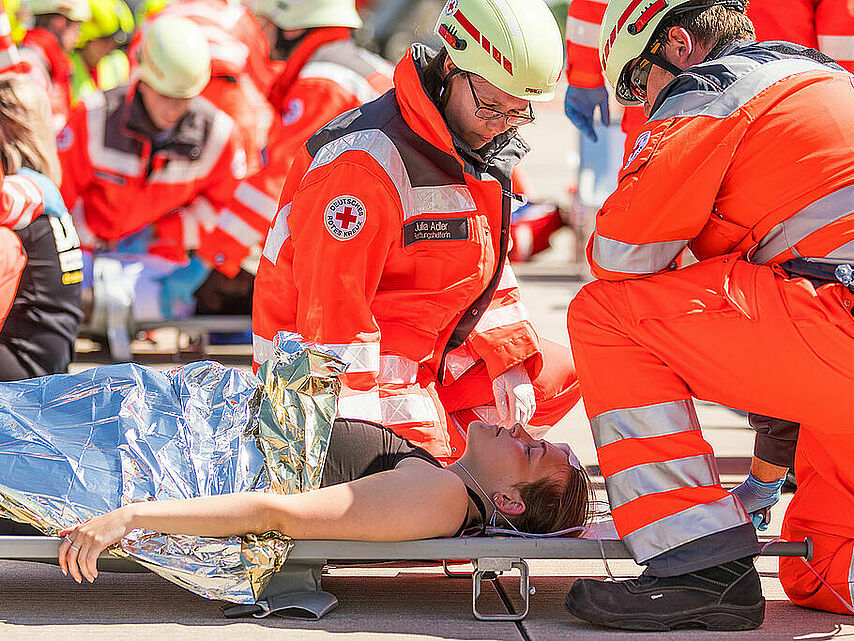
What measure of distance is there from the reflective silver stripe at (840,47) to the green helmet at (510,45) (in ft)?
4.34

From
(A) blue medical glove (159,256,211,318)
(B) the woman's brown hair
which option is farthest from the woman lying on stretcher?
(A) blue medical glove (159,256,211,318)

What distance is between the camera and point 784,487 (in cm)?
432

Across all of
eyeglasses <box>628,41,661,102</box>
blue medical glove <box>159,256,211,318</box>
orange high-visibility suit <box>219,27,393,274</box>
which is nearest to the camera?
eyeglasses <box>628,41,661,102</box>

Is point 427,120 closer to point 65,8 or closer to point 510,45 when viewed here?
point 510,45

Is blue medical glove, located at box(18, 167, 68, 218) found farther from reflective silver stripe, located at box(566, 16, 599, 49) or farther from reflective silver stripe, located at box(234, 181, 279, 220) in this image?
reflective silver stripe, located at box(566, 16, 599, 49)

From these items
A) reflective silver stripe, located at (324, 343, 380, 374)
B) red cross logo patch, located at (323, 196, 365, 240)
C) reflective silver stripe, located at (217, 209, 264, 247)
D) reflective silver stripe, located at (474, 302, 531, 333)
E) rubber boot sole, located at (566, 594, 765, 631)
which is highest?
red cross logo patch, located at (323, 196, 365, 240)

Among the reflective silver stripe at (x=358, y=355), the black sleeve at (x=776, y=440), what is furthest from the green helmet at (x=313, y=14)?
the black sleeve at (x=776, y=440)

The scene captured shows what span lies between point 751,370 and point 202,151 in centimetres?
499

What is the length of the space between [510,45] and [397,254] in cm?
66

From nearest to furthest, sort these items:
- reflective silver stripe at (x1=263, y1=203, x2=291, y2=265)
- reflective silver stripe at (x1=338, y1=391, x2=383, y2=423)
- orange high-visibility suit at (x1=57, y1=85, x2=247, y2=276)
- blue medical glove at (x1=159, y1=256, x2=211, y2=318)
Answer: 1. reflective silver stripe at (x1=338, y1=391, x2=383, y2=423)
2. reflective silver stripe at (x1=263, y1=203, x2=291, y2=265)
3. blue medical glove at (x1=159, y1=256, x2=211, y2=318)
4. orange high-visibility suit at (x1=57, y1=85, x2=247, y2=276)

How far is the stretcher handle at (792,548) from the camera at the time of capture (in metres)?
3.04

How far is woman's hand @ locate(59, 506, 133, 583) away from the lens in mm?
2816

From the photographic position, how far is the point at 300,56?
7.36 m

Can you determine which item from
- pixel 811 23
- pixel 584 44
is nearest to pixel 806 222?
pixel 811 23
